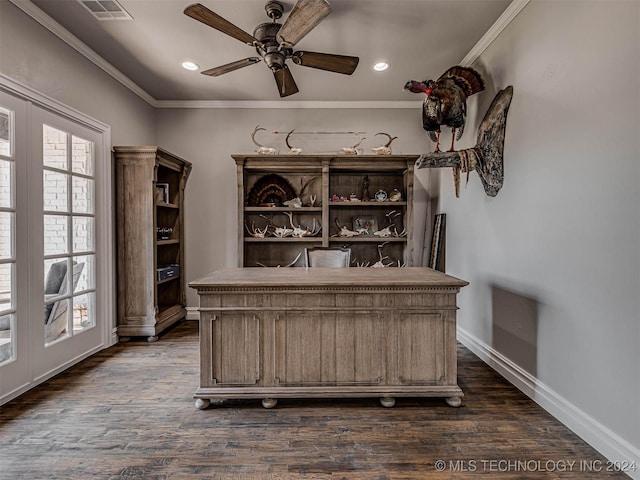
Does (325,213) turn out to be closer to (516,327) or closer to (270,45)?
(270,45)

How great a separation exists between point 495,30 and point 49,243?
12.8ft

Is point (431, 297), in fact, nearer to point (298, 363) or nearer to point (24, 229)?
point (298, 363)

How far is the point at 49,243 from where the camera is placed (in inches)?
104

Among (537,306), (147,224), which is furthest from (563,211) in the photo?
(147,224)

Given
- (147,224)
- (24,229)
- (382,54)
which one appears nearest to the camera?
(24,229)

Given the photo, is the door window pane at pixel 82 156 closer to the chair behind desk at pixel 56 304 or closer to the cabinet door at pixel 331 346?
the chair behind desk at pixel 56 304

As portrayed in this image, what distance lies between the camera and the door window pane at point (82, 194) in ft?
9.70

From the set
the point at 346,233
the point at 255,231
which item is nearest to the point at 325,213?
the point at 346,233

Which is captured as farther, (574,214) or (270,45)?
(270,45)

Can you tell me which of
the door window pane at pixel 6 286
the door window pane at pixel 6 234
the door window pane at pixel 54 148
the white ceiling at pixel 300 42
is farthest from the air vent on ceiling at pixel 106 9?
the door window pane at pixel 6 286

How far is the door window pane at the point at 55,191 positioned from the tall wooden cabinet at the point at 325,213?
1662 millimetres

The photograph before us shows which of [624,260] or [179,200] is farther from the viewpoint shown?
[179,200]

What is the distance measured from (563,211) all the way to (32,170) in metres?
3.58

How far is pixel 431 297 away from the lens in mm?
2164
